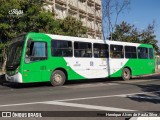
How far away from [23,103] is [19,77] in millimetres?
5386

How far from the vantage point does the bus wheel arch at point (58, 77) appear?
60.8ft

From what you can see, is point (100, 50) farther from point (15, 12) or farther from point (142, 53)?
point (15, 12)

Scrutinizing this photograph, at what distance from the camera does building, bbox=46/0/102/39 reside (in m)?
53.0

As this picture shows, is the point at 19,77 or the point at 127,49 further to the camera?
the point at 127,49

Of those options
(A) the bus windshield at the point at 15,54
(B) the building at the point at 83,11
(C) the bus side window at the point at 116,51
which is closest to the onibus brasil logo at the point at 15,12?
(C) the bus side window at the point at 116,51

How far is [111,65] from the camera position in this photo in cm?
2216

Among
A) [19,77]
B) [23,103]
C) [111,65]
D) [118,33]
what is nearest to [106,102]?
[23,103]

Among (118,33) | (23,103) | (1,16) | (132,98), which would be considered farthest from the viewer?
(118,33)

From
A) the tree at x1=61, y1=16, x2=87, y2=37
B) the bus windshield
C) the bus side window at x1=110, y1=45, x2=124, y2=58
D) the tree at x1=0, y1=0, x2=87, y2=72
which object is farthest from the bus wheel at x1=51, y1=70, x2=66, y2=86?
the tree at x1=61, y1=16, x2=87, y2=37

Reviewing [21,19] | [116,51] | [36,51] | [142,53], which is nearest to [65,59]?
[36,51]

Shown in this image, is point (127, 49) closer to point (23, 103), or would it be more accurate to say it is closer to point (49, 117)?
point (23, 103)

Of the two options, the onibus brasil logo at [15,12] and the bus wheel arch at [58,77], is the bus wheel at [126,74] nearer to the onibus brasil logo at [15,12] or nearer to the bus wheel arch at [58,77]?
the bus wheel arch at [58,77]

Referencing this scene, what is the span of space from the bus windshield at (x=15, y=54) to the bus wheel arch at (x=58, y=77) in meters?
2.18

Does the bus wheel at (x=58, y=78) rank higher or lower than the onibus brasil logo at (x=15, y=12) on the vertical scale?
lower
